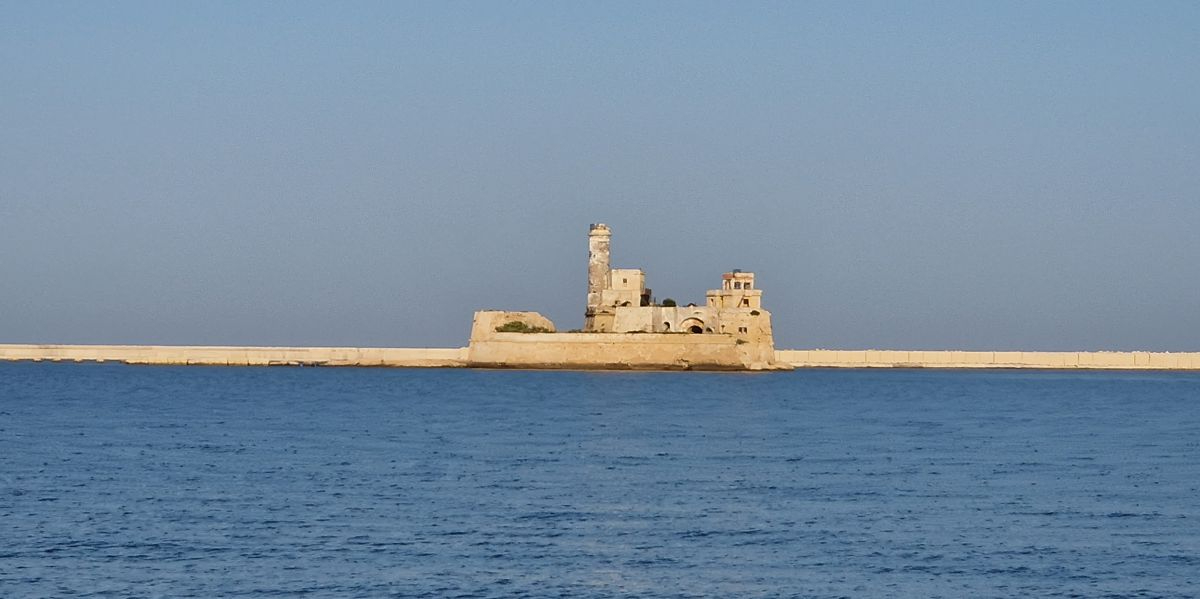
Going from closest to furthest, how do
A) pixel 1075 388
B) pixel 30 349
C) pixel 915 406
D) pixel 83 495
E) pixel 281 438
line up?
pixel 83 495 → pixel 281 438 → pixel 915 406 → pixel 1075 388 → pixel 30 349

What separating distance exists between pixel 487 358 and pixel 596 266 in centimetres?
717

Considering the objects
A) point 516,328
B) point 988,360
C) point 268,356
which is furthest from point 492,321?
point 988,360

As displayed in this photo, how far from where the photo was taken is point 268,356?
309 feet

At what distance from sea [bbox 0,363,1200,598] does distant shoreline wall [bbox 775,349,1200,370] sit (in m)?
58.0

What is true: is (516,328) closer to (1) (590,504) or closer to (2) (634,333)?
(2) (634,333)

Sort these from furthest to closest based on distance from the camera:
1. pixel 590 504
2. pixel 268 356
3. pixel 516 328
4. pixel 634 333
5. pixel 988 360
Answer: pixel 988 360 → pixel 268 356 → pixel 516 328 → pixel 634 333 → pixel 590 504

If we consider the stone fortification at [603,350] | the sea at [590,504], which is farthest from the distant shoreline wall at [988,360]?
the sea at [590,504]

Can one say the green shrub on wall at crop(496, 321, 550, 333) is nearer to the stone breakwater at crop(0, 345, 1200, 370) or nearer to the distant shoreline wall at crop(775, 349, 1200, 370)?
the stone breakwater at crop(0, 345, 1200, 370)

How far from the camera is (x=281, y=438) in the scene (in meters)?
34.7

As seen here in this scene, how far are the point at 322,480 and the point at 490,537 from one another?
6.74 m

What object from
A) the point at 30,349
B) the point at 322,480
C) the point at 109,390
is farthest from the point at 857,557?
the point at 30,349

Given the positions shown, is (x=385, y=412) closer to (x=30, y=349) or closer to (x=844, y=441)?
(x=844, y=441)

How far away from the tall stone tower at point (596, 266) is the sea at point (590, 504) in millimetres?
35718

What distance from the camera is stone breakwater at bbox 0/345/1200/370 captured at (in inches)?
3404
